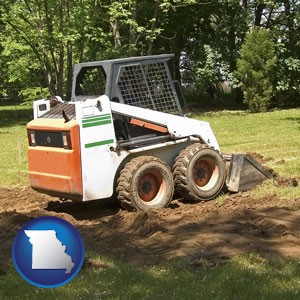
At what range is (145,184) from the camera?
Answer: 841 centimetres

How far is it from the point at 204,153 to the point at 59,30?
1930cm

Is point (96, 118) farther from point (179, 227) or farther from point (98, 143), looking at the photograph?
point (179, 227)

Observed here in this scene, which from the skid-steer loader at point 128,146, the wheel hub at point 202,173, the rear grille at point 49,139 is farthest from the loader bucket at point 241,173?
the rear grille at point 49,139

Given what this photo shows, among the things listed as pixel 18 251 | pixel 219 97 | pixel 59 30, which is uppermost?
pixel 59 30

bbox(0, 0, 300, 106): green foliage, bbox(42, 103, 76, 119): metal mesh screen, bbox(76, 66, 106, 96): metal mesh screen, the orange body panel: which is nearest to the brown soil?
the orange body panel

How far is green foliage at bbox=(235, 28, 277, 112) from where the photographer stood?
28266 mm

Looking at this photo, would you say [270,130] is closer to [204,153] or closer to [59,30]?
[204,153]

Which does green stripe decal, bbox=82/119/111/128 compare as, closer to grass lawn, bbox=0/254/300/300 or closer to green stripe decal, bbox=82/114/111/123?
green stripe decal, bbox=82/114/111/123

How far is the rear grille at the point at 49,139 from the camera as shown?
7.86m

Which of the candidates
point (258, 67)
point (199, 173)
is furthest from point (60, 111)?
point (258, 67)

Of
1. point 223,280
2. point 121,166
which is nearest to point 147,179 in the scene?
point 121,166

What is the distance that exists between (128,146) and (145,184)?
0.60 m

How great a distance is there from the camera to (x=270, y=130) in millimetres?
18469

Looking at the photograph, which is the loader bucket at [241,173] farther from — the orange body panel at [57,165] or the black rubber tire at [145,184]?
the orange body panel at [57,165]
